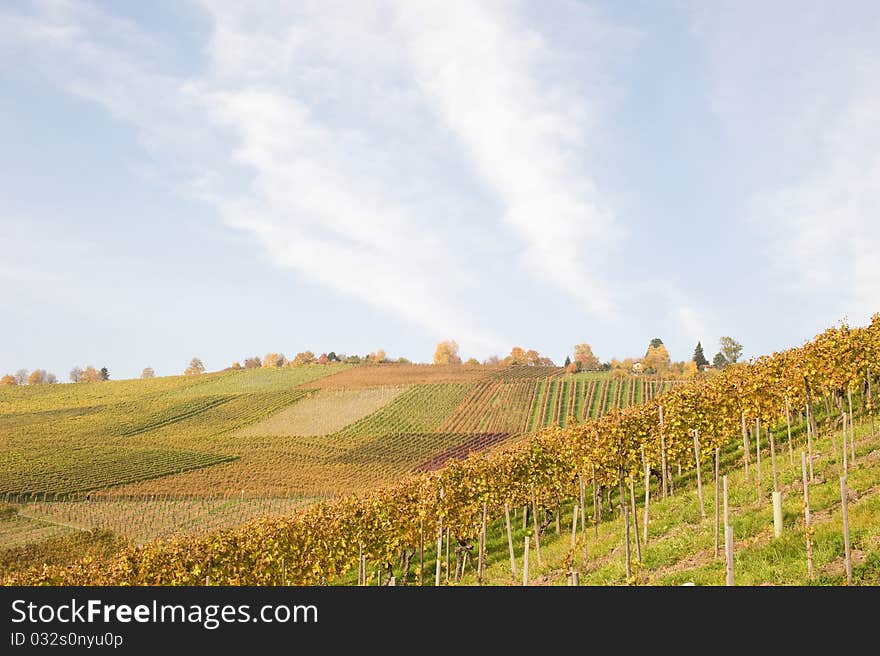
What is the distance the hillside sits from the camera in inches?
2089

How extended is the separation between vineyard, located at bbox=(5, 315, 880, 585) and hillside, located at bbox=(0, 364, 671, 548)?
23895 mm

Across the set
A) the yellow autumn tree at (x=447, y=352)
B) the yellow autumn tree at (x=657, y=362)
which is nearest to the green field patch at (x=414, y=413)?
the yellow autumn tree at (x=657, y=362)

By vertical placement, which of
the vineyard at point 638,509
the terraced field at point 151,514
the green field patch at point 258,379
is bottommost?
the terraced field at point 151,514

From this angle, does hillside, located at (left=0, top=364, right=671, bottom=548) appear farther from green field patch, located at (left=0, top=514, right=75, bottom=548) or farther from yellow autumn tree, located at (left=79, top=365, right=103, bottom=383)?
yellow autumn tree, located at (left=79, top=365, right=103, bottom=383)

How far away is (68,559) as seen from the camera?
40.2m

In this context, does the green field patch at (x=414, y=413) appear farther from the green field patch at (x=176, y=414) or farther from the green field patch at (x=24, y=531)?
the green field patch at (x=24, y=531)

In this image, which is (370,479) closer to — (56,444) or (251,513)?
(251,513)

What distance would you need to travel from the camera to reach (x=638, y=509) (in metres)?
26.6

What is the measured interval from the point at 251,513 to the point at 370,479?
13.0 meters

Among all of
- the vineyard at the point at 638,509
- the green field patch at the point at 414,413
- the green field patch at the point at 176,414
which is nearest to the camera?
the vineyard at the point at 638,509

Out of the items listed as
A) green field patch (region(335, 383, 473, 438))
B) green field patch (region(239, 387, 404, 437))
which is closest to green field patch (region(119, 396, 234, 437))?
green field patch (region(239, 387, 404, 437))

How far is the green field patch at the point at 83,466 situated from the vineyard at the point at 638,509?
134 ft

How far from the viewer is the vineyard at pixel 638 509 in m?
16.0
